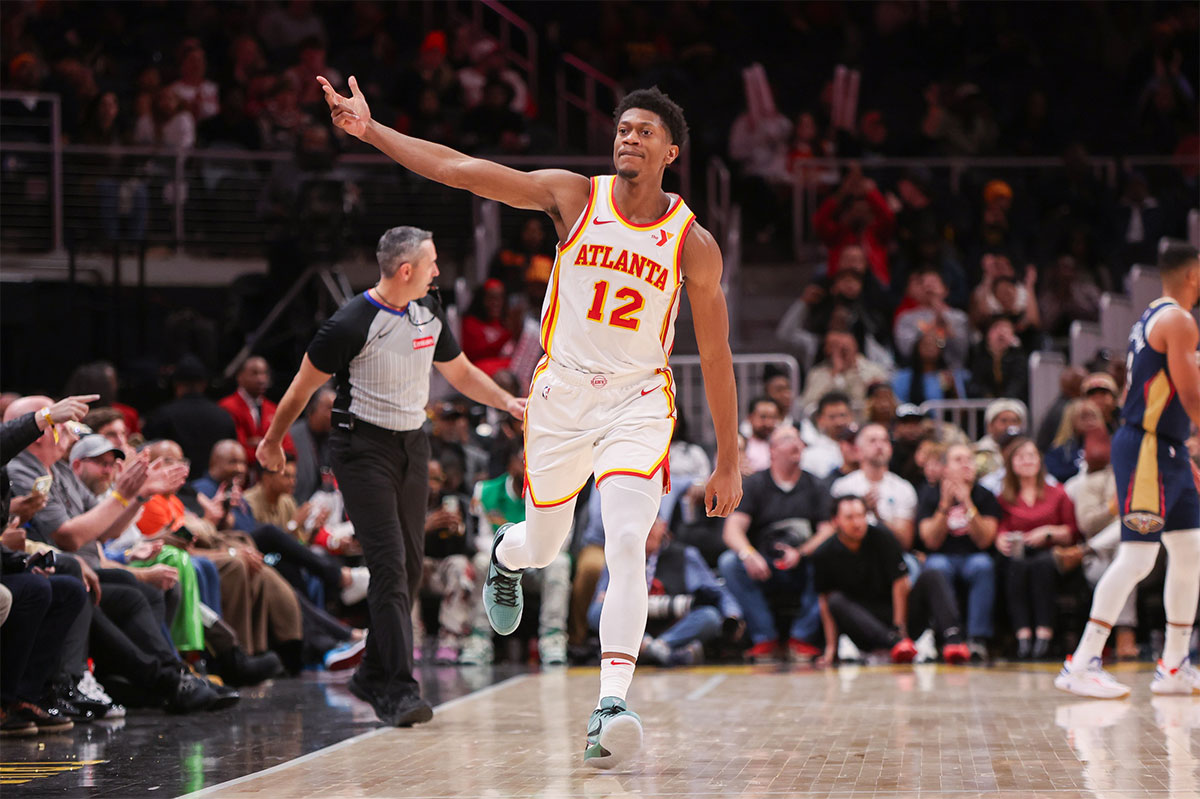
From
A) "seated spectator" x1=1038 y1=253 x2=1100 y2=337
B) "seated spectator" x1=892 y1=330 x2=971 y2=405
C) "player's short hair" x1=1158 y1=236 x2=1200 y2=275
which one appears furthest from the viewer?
"seated spectator" x1=1038 y1=253 x2=1100 y2=337

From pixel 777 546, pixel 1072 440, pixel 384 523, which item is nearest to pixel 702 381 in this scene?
pixel 777 546

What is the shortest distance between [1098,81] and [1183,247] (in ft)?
37.9

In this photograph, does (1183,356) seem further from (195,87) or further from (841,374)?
(195,87)

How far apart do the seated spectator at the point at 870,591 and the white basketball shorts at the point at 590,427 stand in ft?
16.3

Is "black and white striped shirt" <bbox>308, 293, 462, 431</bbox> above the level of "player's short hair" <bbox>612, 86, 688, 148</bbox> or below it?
below

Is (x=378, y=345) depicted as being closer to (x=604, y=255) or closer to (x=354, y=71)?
(x=604, y=255)

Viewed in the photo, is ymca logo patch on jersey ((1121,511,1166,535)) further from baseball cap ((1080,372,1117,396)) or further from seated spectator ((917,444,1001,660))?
baseball cap ((1080,372,1117,396))

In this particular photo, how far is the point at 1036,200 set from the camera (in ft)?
51.7

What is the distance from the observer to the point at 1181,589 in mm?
7402

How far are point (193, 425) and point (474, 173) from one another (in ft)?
20.2

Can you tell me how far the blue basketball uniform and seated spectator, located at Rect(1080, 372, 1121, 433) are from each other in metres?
3.58

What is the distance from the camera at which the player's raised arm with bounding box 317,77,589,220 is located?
202 inches

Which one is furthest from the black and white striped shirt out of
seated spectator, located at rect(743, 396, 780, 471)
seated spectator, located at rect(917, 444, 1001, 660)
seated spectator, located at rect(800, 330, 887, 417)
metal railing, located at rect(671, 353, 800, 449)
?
seated spectator, located at rect(800, 330, 887, 417)

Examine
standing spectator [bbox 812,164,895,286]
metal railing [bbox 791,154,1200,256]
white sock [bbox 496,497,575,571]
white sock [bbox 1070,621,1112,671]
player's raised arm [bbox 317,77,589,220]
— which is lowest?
white sock [bbox 1070,621,1112,671]
